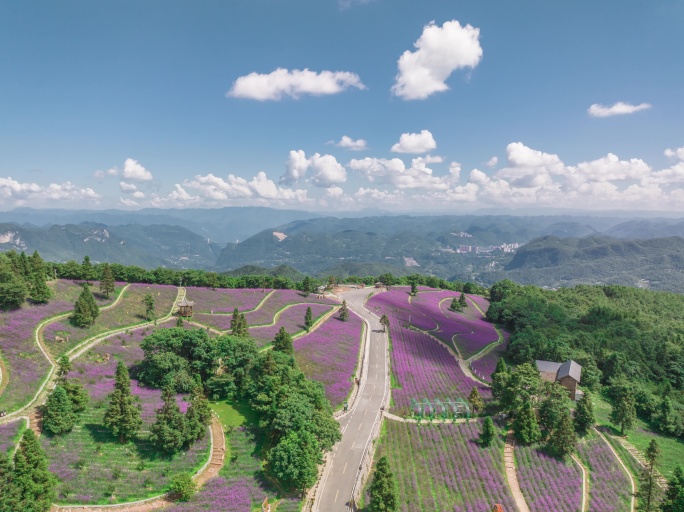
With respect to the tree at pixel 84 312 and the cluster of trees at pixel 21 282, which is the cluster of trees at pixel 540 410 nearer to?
the tree at pixel 84 312

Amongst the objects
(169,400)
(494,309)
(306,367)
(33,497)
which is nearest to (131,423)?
(169,400)

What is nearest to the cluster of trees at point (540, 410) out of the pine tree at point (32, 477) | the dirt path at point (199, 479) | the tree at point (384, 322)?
the tree at point (384, 322)

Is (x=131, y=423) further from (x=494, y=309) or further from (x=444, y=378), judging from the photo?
(x=494, y=309)

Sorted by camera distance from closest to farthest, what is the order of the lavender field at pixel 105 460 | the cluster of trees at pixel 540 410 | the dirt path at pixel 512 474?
the lavender field at pixel 105 460 < the dirt path at pixel 512 474 < the cluster of trees at pixel 540 410

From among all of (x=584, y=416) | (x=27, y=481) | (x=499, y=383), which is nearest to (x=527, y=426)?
(x=499, y=383)

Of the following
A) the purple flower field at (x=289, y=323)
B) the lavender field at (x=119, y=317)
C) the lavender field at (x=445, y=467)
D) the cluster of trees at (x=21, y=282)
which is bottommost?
the lavender field at (x=445, y=467)

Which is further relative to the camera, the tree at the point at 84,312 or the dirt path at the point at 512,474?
the tree at the point at 84,312

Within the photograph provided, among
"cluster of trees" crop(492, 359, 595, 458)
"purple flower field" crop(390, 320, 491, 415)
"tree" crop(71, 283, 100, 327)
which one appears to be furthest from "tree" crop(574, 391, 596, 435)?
"tree" crop(71, 283, 100, 327)
